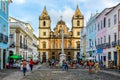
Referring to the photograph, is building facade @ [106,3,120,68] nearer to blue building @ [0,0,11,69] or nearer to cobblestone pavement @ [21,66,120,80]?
cobblestone pavement @ [21,66,120,80]

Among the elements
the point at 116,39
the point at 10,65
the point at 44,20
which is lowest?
the point at 10,65

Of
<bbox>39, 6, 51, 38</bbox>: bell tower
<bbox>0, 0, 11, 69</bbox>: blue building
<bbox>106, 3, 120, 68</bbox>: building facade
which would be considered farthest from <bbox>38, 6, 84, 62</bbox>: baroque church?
<bbox>0, 0, 11, 69</bbox>: blue building

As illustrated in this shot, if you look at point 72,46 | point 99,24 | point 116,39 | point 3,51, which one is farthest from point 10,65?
point 72,46

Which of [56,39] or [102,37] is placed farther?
[56,39]

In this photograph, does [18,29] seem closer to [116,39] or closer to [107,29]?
[107,29]

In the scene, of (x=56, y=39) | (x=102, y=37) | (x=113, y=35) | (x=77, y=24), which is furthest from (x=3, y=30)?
(x=56, y=39)

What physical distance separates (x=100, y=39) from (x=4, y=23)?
66.0ft

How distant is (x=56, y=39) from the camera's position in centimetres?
11200

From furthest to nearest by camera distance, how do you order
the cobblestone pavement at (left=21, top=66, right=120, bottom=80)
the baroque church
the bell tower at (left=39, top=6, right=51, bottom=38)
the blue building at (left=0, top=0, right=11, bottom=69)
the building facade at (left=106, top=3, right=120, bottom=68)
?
the bell tower at (left=39, top=6, right=51, bottom=38) < the baroque church < the building facade at (left=106, top=3, right=120, bottom=68) < the blue building at (left=0, top=0, right=11, bottom=69) < the cobblestone pavement at (left=21, top=66, right=120, bottom=80)

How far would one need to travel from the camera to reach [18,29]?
5288 centimetres

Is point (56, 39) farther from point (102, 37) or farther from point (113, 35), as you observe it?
point (113, 35)

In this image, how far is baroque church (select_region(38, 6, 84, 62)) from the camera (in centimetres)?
11038

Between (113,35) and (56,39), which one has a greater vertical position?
(56,39)

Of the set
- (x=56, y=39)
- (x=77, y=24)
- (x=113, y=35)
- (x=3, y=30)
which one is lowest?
(x=113, y=35)
